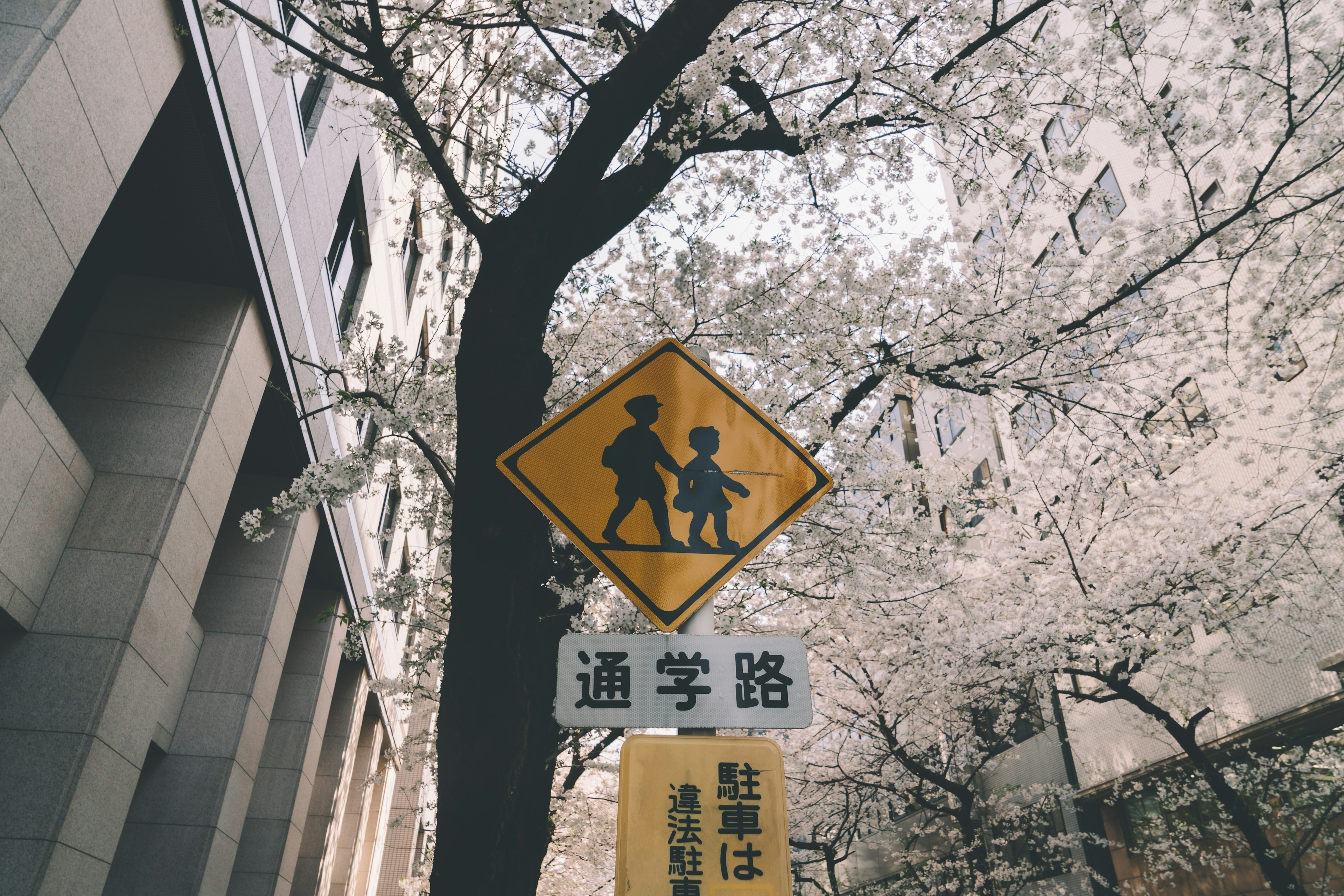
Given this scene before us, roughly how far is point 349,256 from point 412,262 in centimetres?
469

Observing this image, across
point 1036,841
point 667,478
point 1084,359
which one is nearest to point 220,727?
point 667,478

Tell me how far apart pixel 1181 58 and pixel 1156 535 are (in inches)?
380

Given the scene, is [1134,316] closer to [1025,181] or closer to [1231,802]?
[1025,181]

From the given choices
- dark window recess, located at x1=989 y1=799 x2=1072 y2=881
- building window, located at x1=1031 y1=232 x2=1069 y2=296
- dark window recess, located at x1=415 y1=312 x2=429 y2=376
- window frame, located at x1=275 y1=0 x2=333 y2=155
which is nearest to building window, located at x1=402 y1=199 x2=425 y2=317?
dark window recess, located at x1=415 y1=312 x2=429 y2=376

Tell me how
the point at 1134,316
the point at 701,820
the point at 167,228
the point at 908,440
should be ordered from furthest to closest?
the point at 908,440
the point at 1134,316
the point at 167,228
the point at 701,820

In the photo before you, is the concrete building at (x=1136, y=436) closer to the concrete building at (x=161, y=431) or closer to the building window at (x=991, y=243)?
the building window at (x=991, y=243)

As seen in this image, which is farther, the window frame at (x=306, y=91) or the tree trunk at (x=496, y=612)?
the window frame at (x=306, y=91)

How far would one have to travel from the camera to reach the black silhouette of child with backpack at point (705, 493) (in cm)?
271

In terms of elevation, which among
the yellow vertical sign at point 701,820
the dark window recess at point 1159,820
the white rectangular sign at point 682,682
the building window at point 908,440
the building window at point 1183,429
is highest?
the building window at point 908,440

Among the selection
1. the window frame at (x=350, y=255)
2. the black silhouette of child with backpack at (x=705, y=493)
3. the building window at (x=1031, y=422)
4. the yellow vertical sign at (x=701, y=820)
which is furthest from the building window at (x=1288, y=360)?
the window frame at (x=350, y=255)

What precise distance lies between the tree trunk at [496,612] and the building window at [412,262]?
13.0 meters

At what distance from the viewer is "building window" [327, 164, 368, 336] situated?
12.7 m

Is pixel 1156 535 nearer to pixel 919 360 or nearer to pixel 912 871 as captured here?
pixel 919 360

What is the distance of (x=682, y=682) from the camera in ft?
7.72
